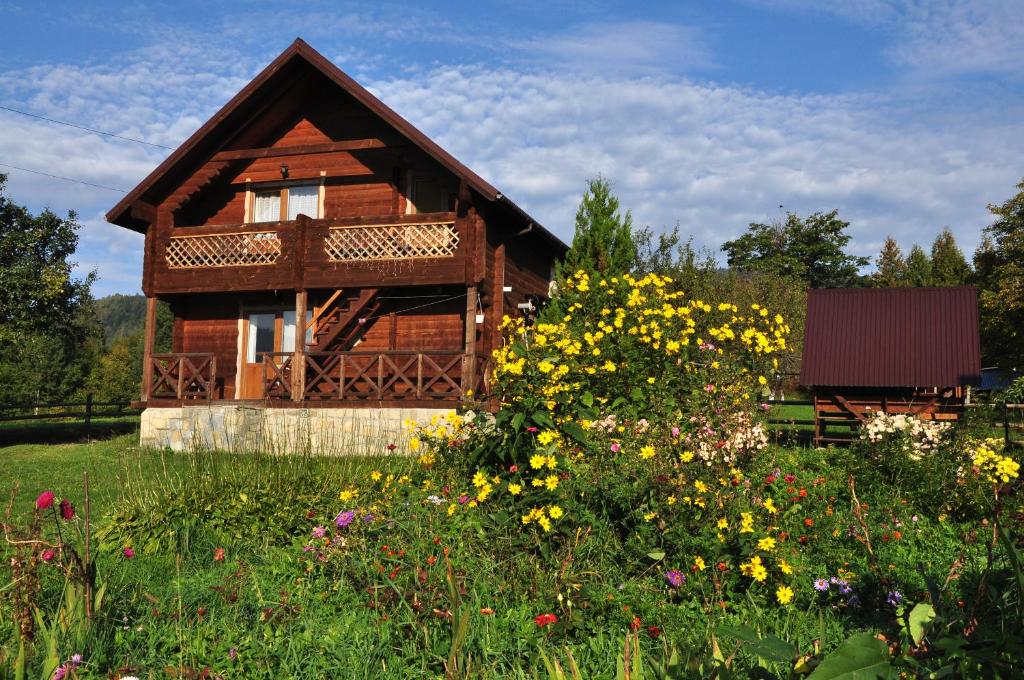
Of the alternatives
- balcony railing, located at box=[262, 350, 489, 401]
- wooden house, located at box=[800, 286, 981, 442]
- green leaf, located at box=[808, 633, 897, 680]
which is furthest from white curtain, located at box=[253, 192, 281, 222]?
green leaf, located at box=[808, 633, 897, 680]

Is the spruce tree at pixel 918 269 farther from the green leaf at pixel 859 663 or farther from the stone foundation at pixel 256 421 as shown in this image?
the green leaf at pixel 859 663

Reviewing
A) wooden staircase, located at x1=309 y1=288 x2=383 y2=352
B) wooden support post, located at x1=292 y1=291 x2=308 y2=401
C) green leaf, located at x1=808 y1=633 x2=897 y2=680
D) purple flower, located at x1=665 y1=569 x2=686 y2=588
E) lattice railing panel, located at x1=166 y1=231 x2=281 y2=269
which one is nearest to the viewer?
green leaf, located at x1=808 y1=633 x2=897 y2=680

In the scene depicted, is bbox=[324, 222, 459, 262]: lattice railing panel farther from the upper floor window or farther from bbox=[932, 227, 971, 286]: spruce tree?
bbox=[932, 227, 971, 286]: spruce tree

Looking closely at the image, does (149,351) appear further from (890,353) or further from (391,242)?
(890,353)

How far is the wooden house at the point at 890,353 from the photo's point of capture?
12.7m

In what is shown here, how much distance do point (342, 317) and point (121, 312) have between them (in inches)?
7511

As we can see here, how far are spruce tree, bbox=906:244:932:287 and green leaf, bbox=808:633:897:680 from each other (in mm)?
44000

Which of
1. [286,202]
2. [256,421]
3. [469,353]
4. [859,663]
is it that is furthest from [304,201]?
[859,663]

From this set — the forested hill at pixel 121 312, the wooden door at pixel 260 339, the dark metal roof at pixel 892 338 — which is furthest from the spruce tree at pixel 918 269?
the forested hill at pixel 121 312

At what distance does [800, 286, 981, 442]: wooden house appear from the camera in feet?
41.7

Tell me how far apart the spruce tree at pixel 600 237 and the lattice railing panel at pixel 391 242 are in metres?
2.87

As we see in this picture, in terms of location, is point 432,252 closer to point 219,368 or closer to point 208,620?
point 219,368

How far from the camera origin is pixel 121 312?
602 feet

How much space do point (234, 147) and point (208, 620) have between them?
14810 mm
